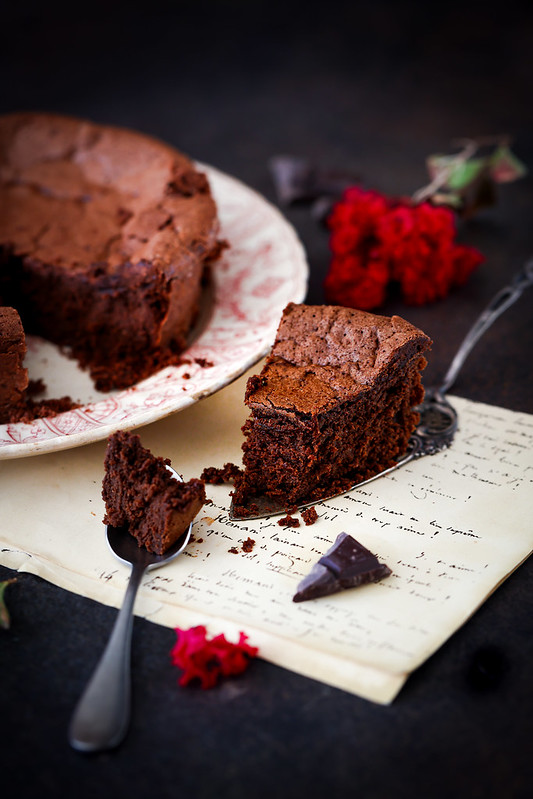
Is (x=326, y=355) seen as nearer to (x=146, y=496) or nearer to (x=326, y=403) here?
(x=326, y=403)

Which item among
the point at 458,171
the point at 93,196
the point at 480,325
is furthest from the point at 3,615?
the point at 458,171

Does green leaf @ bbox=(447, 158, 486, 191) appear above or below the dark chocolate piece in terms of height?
above

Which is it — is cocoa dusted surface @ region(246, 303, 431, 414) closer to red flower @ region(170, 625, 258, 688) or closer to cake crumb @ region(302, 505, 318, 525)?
cake crumb @ region(302, 505, 318, 525)

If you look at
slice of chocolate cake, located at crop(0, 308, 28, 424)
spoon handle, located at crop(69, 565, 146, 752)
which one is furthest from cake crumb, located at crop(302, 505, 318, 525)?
slice of chocolate cake, located at crop(0, 308, 28, 424)

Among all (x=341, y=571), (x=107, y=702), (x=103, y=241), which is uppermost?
(x=103, y=241)

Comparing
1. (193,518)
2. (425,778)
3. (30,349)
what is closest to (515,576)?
Answer: (425,778)

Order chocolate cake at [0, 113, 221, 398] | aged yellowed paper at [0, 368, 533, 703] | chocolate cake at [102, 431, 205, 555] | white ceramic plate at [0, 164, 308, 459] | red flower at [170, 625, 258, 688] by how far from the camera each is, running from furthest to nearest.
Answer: chocolate cake at [0, 113, 221, 398] < white ceramic plate at [0, 164, 308, 459] < chocolate cake at [102, 431, 205, 555] < aged yellowed paper at [0, 368, 533, 703] < red flower at [170, 625, 258, 688]

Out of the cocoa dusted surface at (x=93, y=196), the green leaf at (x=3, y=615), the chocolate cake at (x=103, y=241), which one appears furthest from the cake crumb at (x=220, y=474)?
the cocoa dusted surface at (x=93, y=196)

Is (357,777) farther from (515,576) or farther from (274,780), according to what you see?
(515,576)
